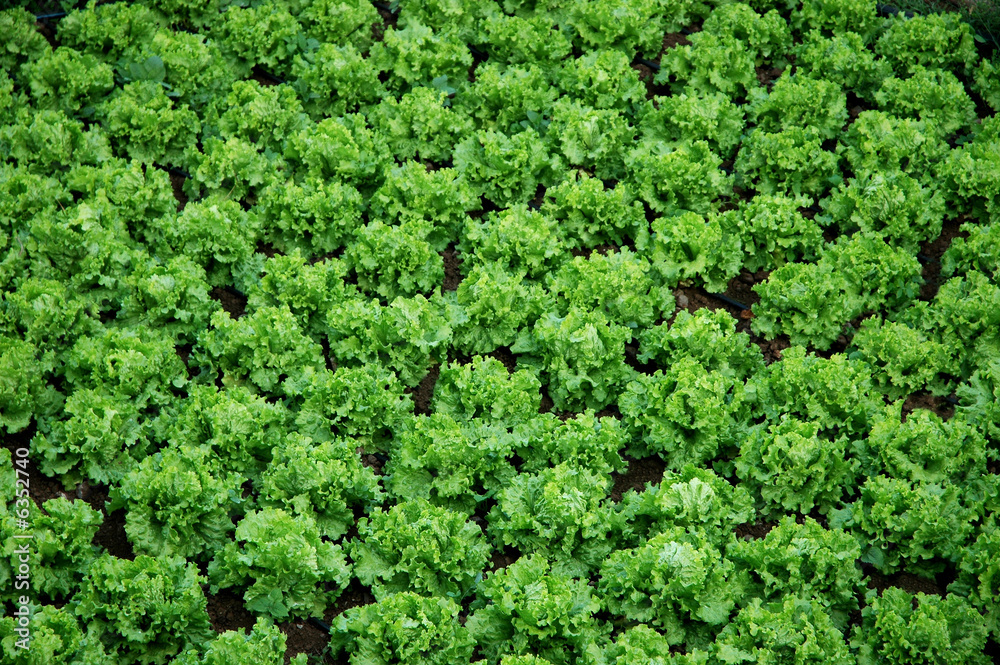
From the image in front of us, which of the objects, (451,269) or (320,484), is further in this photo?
(451,269)

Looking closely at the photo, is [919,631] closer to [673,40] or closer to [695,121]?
[695,121]

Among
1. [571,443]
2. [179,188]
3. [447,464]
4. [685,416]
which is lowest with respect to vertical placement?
[447,464]

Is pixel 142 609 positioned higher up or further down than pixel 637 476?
further down

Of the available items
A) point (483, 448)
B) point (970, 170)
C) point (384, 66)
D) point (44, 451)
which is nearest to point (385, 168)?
point (384, 66)

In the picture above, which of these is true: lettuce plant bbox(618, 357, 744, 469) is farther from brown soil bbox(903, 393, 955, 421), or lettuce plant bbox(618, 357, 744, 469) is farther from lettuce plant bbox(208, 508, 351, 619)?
lettuce plant bbox(208, 508, 351, 619)

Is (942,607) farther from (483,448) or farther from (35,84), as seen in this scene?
(35,84)

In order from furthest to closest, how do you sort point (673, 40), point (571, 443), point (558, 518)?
1. point (673, 40)
2. point (571, 443)
3. point (558, 518)

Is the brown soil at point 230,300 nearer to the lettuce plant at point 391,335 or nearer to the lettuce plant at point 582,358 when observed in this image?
the lettuce plant at point 391,335

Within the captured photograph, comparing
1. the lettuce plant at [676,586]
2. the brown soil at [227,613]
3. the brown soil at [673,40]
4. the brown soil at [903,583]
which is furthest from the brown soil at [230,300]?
the brown soil at [673,40]

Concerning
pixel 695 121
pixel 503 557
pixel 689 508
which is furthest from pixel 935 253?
pixel 503 557
